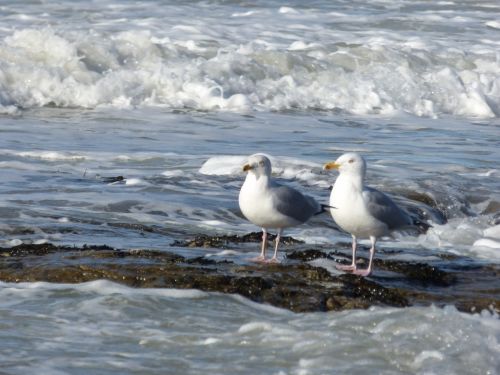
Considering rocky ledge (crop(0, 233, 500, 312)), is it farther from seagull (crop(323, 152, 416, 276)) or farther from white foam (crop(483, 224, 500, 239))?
white foam (crop(483, 224, 500, 239))

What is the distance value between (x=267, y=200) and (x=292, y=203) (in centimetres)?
17

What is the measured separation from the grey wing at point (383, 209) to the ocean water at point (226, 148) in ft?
2.72

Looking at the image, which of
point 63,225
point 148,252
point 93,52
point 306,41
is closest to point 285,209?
point 148,252

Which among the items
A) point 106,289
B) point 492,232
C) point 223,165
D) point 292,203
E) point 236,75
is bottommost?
point 236,75

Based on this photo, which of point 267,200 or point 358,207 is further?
point 267,200

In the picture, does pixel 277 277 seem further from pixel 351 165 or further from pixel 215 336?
pixel 215 336

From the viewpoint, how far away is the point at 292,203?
654 centimetres

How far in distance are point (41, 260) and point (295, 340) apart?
6.27ft

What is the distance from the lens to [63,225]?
310 inches

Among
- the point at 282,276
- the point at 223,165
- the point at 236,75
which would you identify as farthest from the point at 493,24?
the point at 282,276

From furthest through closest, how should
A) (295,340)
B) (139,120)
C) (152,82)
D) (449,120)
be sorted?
(152,82)
(449,120)
(139,120)
(295,340)

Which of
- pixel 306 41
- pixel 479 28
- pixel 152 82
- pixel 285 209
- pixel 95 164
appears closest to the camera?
pixel 285 209

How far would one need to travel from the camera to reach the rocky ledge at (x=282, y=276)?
589 centimetres

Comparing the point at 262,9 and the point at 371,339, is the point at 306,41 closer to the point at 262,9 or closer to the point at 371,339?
the point at 262,9
